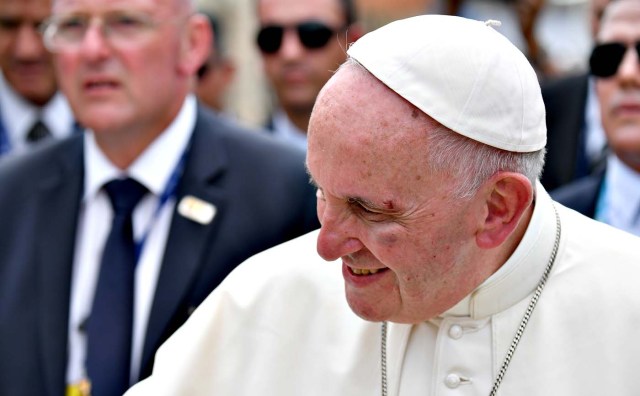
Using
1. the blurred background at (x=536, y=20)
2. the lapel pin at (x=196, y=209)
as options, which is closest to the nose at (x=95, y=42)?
the lapel pin at (x=196, y=209)

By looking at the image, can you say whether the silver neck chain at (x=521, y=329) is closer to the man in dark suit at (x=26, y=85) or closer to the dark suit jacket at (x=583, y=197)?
the dark suit jacket at (x=583, y=197)

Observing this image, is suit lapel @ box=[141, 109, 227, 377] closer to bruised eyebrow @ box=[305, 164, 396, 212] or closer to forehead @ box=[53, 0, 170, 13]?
forehead @ box=[53, 0, 170, 13]

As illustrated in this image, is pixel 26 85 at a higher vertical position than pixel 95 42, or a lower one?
lower

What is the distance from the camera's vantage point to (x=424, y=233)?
2768 mm

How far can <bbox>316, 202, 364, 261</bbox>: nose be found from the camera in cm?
277

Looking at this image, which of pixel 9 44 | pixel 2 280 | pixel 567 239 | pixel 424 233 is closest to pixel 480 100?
pixel 424 233

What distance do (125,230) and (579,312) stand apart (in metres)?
1.96

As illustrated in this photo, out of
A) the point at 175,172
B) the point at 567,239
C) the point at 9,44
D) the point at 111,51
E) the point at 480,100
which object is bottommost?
the point at 9,44

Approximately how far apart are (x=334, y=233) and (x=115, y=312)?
163 cm

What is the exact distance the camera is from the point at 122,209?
440 centimetres

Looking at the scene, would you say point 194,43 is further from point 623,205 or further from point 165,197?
point 623,205

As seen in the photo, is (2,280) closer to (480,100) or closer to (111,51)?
(111,51)

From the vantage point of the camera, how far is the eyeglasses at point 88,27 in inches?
180

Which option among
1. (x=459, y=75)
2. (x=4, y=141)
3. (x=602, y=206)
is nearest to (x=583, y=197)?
(x=602, y=206)
